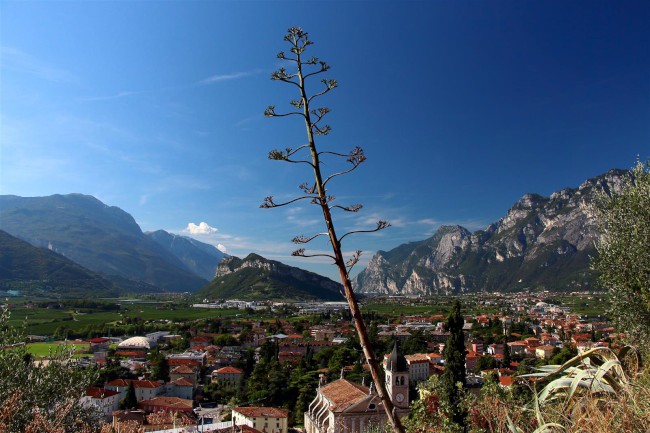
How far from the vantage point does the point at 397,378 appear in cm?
2805

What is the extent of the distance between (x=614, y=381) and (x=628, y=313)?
31.9 ft

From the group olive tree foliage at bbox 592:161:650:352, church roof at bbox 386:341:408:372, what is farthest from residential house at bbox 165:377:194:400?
olive tree foliage at bbox 592:161:650:352

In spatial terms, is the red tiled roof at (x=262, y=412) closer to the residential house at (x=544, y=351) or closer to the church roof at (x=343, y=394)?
the church roof at (x=343, y=394)

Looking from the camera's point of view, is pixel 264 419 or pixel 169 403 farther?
pixel 169 403

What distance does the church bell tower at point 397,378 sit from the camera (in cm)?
2780

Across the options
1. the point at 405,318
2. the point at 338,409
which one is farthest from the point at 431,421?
the point at 405,318

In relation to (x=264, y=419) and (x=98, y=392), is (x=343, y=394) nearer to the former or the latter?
(x=264, y=419)

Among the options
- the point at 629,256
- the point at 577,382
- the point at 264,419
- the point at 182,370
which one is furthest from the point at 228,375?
the point at 577,382

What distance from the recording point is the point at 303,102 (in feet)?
11.8

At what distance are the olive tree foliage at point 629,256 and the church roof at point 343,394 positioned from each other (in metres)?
19.1

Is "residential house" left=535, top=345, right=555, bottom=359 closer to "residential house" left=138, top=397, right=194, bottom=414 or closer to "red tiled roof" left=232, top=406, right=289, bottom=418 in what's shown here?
"red tiled roof" left=232, top=406, right=289, bottom=418

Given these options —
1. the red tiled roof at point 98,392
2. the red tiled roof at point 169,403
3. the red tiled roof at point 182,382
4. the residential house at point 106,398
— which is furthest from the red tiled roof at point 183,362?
the red tiled roof at point 169,403

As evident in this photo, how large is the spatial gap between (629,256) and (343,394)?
75.6ft

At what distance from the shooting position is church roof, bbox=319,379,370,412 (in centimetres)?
2812
